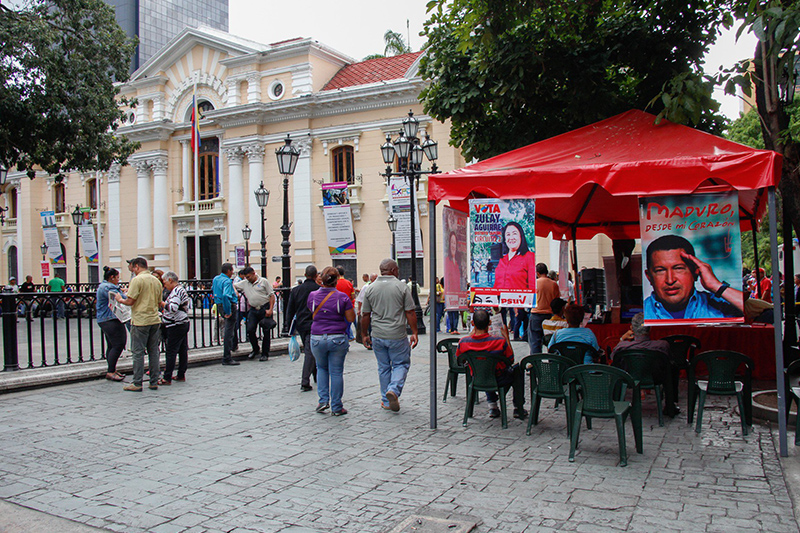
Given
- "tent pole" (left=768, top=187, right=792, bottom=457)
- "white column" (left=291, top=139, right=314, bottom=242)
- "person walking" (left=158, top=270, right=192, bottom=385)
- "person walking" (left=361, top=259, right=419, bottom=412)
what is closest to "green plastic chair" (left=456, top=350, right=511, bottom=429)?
"person walking" (left=361, top=259, right=419, bottom=412)

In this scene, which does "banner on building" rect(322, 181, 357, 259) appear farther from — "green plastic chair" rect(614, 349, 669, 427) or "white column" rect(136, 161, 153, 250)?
"white column" rect(136, 161, 153, 250)

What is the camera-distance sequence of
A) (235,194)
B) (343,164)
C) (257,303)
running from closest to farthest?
(257,303) → (343,164) → (235,194)

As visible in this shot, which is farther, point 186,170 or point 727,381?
point 186,170

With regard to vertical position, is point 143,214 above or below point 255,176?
below

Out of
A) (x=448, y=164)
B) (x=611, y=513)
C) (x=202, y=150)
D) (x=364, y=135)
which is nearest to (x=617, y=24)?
(x=611, y=513)

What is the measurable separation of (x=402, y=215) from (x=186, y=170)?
60.5 ft

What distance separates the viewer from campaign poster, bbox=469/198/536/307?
6230mm

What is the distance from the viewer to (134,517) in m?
4.35

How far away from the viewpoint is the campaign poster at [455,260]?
655 centimetres


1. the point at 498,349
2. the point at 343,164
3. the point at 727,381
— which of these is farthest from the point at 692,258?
the point at 343,164

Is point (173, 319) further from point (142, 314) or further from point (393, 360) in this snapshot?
point (393, 360)

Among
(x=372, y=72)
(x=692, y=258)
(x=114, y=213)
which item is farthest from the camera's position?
(x=114, y=213)

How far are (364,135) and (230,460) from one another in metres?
23.9

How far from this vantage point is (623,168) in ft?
19.4
